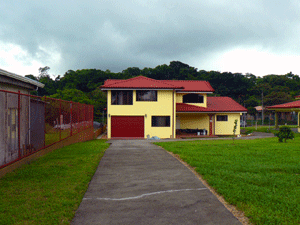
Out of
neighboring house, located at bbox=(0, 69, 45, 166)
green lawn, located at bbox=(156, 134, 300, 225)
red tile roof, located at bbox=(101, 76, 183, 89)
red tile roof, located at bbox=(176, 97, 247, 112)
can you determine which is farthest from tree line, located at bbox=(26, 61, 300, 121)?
green lawn, located at bbox=(156, 134, 300, 225)

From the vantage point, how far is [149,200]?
5.13 metres

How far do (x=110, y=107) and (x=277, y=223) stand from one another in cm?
2128

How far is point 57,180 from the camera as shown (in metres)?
6.35

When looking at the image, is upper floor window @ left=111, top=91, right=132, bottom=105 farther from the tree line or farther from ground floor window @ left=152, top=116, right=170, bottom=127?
the tree line

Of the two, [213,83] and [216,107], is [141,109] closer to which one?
[216,107]

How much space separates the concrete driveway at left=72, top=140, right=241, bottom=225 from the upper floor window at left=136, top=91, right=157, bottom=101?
16.9 metres

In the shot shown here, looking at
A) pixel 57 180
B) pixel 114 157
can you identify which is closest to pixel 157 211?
pixel 57 180

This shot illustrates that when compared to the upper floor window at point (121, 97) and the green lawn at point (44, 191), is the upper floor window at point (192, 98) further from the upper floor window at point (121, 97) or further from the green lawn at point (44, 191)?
the green lawn at point (44, 191)

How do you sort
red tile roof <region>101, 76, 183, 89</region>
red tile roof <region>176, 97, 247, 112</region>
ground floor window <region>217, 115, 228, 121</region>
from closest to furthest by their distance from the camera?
red tile roof <region>101, 76, 183, 89</region> < red tile roof <region>176, 97, 247, 112</region> < ground floor window <region>217, 115, 228, 121</region>

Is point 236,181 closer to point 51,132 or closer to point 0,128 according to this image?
point 0,128

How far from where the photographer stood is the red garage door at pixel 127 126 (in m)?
24.6

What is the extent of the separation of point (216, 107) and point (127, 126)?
36.5 feet

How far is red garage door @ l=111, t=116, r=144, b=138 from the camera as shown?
24.6 m

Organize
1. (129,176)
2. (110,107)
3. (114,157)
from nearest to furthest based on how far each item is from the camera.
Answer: (129,176) < (114,157) < (110,107)
